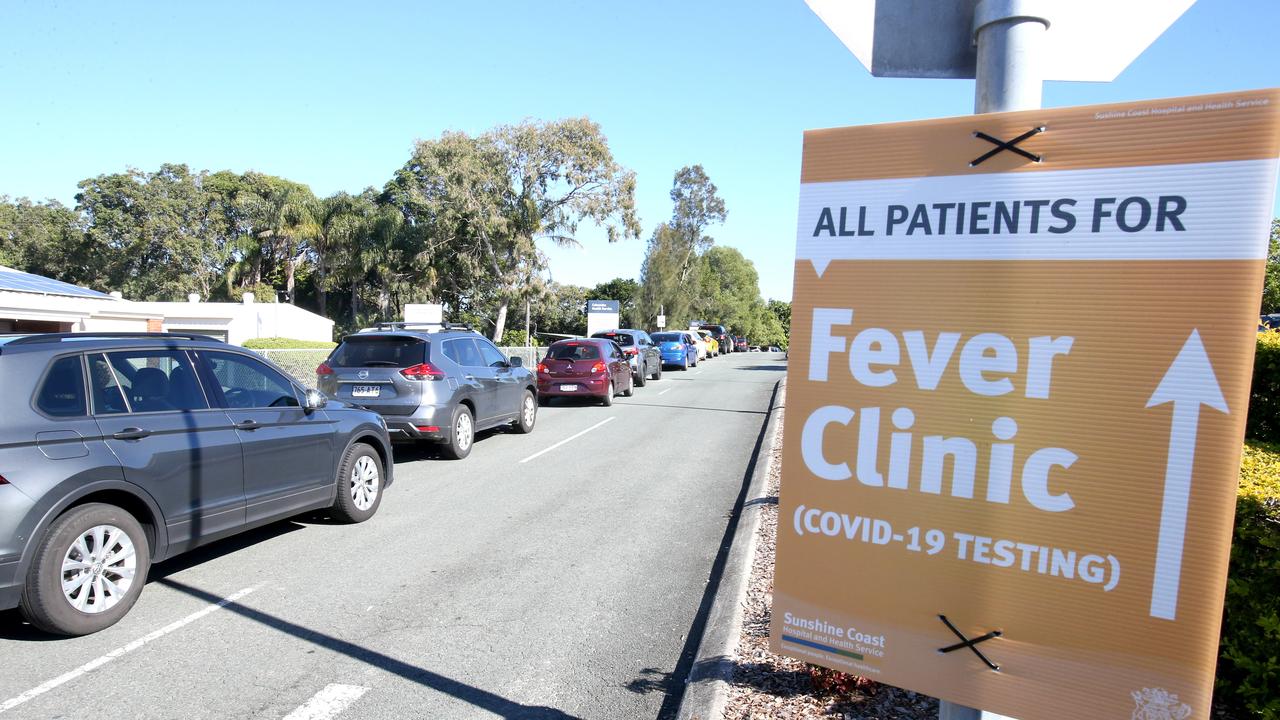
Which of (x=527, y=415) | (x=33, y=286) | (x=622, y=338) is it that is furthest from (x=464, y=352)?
(x=33, y=286)

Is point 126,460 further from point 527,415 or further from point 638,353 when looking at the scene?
point 638,353

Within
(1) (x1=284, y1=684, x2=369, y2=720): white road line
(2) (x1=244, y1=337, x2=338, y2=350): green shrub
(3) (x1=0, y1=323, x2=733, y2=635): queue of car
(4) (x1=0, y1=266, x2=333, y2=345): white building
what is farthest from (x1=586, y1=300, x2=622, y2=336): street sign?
(1) (x1=284, y1=684, x2=369, y2=720): white road line

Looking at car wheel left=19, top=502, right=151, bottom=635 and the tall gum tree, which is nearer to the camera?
car wheel left=19, top=502, right=151, bottom=635

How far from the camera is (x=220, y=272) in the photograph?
4728cm

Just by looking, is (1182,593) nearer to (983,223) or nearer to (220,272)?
(983,223)

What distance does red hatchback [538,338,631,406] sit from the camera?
57.2 ft

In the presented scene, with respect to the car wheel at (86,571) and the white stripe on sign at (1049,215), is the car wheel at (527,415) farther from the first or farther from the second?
the white stripe on sign at (1049,215)

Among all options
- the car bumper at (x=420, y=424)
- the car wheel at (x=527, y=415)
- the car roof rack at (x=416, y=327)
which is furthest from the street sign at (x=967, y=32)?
the car wheel at (x=527, y=415)

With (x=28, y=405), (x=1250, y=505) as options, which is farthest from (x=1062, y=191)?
(x=28, y=405)

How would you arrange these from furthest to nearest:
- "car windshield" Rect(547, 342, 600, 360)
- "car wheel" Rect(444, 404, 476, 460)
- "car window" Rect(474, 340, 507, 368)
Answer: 1. "car windshield" Rect(547, 342, 600, 360)
2. "car window" Rect(474, 340, 507, 368)
3. "car wheel" Rect(444, 404, 476, 460)

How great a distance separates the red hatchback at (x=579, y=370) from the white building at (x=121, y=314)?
8.48 m

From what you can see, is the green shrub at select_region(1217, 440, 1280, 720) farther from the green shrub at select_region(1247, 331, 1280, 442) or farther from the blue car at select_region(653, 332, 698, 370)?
the blue car at select_region(653, 332, 698, 370)

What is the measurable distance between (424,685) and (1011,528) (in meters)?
3.23

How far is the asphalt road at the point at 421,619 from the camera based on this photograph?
12.6 ft
